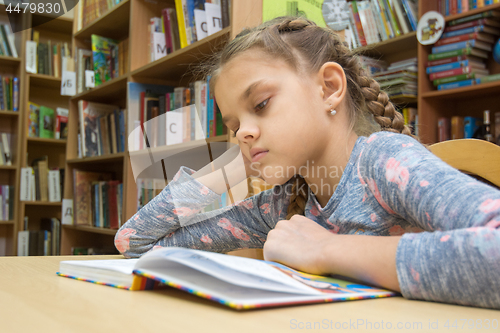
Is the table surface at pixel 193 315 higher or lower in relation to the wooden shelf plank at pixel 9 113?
lower

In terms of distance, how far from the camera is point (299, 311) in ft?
1.24

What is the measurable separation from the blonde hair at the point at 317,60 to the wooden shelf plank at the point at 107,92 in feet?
4.67

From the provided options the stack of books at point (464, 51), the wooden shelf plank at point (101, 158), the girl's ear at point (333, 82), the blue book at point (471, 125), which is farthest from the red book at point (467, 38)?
the wooden shelf plank at point (101, 158)

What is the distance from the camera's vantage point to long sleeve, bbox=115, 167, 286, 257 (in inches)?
38.4

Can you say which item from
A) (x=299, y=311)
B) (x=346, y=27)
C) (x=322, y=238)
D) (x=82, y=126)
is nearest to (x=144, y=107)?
(x=82, y=126)

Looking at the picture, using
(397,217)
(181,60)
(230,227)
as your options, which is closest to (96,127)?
(181,60)

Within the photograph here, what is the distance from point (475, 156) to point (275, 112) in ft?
1.45

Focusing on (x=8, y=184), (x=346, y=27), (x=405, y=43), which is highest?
(x=405, y=43)

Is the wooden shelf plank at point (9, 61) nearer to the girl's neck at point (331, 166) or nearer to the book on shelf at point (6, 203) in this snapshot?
the book on shelf at point (6, 203)

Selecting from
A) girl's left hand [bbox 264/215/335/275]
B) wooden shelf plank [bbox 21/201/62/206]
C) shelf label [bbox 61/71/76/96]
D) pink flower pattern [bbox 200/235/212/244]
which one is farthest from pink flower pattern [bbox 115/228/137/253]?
wooden shelf plank [bbox 21/201/62/206]

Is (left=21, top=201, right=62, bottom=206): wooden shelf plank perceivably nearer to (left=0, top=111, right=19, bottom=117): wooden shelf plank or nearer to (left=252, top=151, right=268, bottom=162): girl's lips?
(left=0, top=111, right=19, bottom=117): wooden shelf plank

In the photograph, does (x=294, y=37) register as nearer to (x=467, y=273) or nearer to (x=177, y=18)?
(x=467, y=273)

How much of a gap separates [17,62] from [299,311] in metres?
3.50

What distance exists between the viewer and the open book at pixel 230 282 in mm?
381
